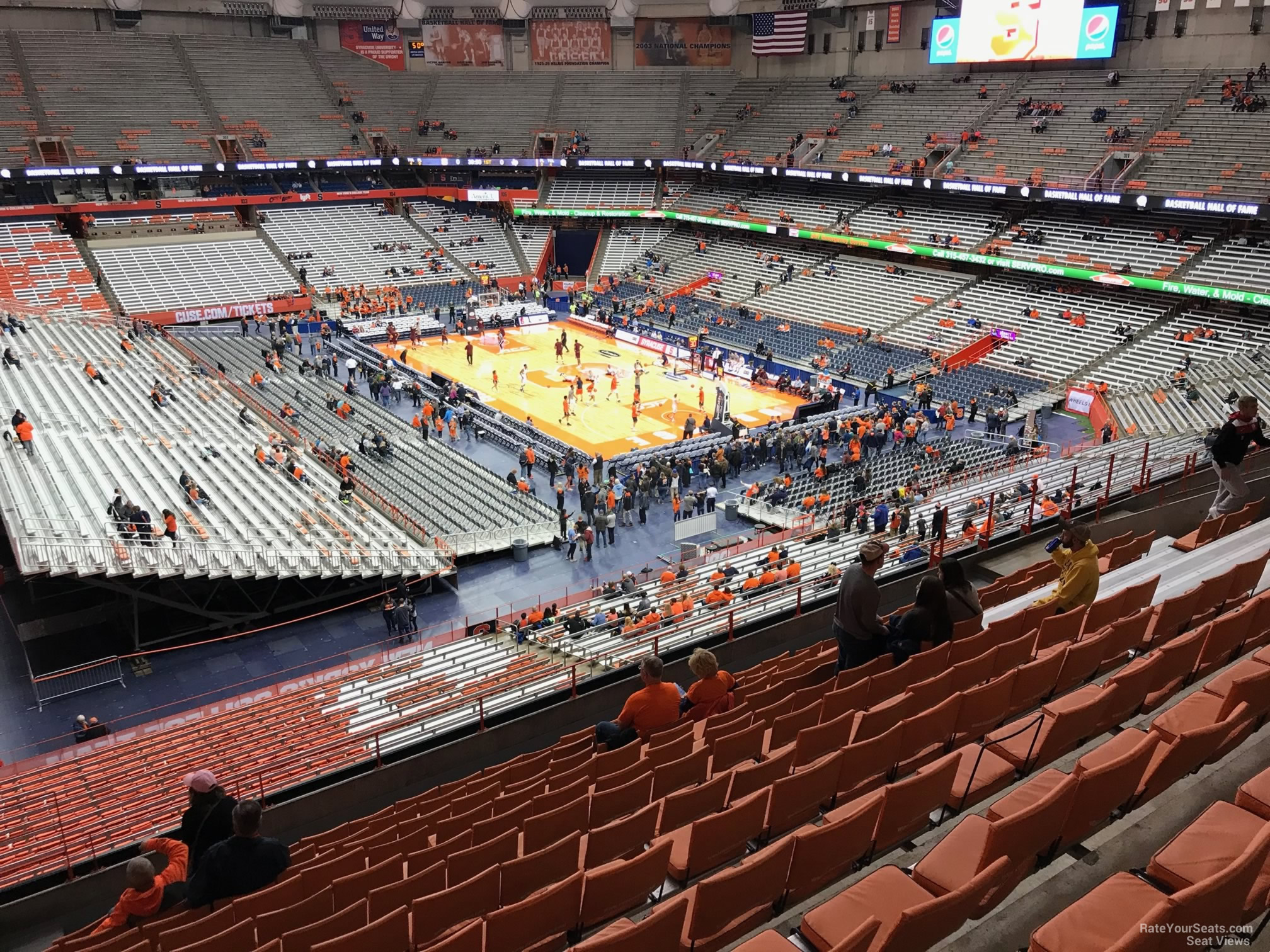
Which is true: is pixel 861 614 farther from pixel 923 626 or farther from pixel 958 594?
pixel 958 594

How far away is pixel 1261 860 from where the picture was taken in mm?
4227

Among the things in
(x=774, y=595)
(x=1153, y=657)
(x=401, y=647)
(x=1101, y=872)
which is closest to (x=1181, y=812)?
(x=1101, y=872)

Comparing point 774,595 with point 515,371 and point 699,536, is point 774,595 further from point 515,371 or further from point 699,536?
point 515,371

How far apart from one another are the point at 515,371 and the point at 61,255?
990 inches

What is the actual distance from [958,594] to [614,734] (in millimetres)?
3423

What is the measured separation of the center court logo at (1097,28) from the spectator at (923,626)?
47.9m

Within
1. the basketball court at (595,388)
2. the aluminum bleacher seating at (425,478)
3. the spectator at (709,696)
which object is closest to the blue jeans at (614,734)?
the spectator at (709,696)

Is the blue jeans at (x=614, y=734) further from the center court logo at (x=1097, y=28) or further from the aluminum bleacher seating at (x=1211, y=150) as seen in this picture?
the center court logo at (x=1097, y=28)

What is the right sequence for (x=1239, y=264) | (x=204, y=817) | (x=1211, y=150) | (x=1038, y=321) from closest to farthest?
(x=204, y=817) < (x=1239, y=264) < (x=1211, y=150) < (x=1038, y=321)

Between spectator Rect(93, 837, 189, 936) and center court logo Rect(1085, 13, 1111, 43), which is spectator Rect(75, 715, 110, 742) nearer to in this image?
spectator Rect(93, 837, 189, 936)

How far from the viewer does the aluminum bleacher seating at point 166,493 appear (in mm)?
17844

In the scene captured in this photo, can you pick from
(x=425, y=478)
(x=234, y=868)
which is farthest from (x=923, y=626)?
(x=425, y=478)

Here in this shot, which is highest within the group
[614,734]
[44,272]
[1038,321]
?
[614,734]

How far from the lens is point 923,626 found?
8617 mm
